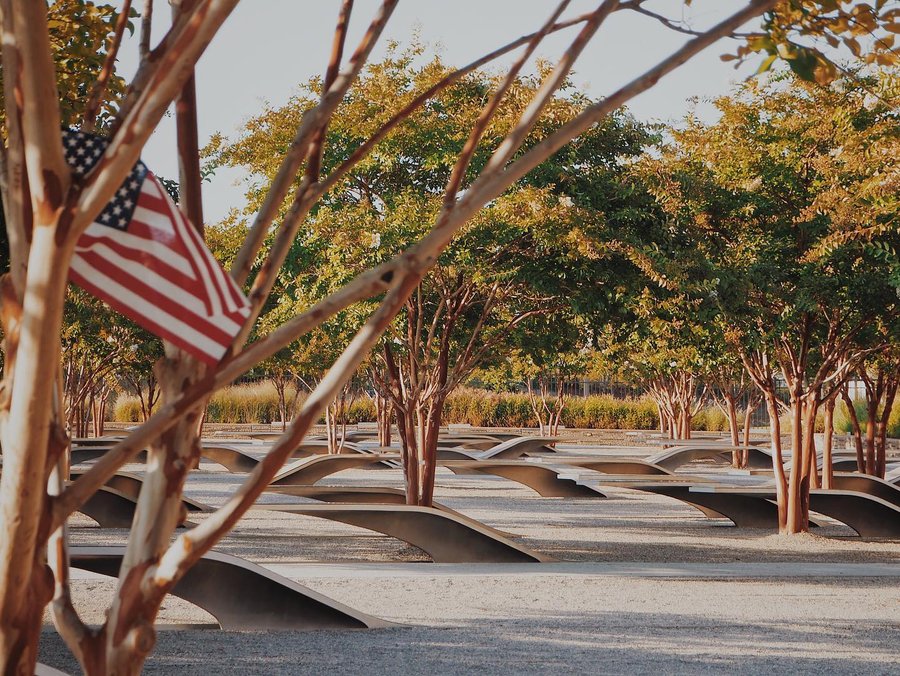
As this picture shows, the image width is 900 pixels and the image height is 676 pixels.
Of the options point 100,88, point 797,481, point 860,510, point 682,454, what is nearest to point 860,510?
point 860,510

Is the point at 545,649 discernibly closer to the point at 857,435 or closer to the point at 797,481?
the point at 797,481

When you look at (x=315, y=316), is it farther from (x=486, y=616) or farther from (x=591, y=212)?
(x=591, y=212)

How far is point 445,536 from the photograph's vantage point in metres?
11.8

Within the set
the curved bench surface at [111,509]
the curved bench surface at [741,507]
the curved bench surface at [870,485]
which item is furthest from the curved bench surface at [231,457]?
the curved bench surface at [870,485]

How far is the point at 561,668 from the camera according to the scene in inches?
282

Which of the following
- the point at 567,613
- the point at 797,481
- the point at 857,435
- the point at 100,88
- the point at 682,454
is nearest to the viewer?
the point at 100,88

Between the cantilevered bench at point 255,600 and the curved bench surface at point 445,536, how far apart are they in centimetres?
323

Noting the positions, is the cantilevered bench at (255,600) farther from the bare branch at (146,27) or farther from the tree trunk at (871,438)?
the tree trunk at (871,438)

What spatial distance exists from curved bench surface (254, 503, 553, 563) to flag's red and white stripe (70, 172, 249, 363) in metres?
9.07

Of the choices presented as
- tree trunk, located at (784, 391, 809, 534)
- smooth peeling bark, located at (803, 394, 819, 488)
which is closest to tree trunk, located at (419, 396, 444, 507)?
tree trunk, located at (784, 391, 809, 534)

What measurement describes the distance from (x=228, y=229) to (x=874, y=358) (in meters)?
11.6

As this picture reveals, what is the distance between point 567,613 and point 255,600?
269cm

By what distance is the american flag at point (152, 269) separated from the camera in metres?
2.46

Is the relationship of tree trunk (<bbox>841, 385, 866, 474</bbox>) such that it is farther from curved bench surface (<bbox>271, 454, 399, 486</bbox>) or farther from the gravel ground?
curved bench surface (<bbox>271, 454, 399, 486</bbox>)
